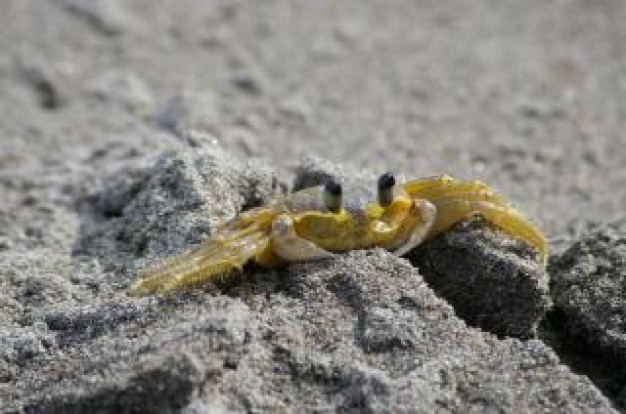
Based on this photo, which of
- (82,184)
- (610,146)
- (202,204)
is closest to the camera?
(202,204)

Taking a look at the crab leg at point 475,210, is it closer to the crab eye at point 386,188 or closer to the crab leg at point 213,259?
the crab eye at point 386,188

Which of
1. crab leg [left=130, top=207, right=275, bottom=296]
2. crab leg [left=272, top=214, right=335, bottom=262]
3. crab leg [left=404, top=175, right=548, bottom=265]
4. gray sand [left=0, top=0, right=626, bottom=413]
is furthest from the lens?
crab leg [left=404, top=175, right=548, bottom=265]

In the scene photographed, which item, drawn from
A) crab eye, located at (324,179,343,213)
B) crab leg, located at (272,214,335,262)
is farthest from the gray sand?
crab eye, located at (324,179,343,213)

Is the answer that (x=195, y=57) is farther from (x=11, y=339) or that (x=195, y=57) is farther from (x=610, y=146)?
(x=11, y=339)

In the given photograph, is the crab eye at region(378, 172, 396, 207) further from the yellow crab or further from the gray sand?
the gray sand

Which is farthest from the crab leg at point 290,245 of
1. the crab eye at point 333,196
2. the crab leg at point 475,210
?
the crab leg at point 475,210

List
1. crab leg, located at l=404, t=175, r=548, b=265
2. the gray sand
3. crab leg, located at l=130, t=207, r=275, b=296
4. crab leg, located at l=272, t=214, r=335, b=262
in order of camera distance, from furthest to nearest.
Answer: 1. crab leg, located at l=404, t=175, r=548, b=265
2. crab leg, located at l=272, t=214, r=335, b=262
3. crab leg, located at l=130, t=207, r=275, b=296
4. the gray sand

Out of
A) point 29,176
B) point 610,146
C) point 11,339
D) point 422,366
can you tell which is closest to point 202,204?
point 11,339
